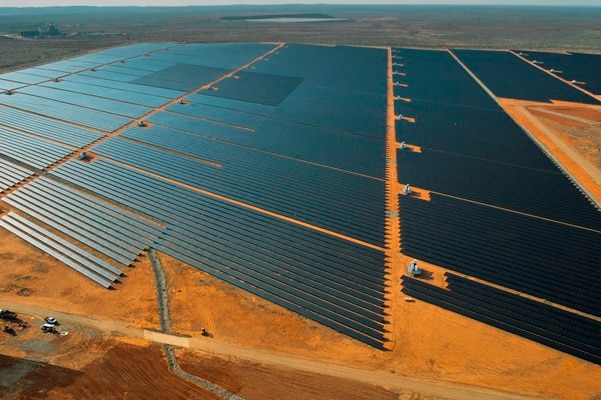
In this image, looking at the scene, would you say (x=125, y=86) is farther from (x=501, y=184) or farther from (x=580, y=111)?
(x=580, y=111)

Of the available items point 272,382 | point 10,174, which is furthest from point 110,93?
point 272,382

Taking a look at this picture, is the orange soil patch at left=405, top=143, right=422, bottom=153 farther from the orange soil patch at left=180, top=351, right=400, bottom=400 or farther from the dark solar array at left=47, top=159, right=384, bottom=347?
the orange soil patch at left=180, top=351, right=400, bottom=400

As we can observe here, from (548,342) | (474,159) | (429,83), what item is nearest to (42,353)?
(548,342)

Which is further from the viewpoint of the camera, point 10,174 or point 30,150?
point 30,150

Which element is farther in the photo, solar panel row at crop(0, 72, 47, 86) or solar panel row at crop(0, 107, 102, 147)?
solar panel row at crop(0, 72, 47, 86)

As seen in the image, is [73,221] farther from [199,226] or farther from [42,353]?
[42,353]

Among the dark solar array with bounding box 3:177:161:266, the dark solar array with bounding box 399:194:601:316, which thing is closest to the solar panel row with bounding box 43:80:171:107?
the dark solar array with bounding box 3:177:161:266

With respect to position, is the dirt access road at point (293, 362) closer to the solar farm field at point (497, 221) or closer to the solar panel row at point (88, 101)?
the solar farm field at point (497, 221)
